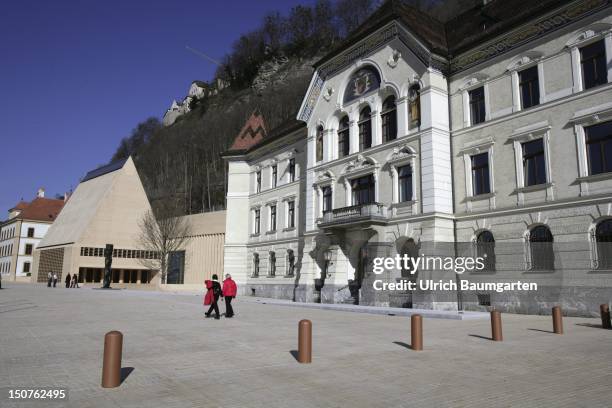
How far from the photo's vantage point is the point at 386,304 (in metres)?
26.1

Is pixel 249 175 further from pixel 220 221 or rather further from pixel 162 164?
pixel 162 164

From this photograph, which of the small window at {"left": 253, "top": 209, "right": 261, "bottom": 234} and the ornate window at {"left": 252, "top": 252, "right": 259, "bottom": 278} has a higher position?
the small window at {"left": 253, "top": 209, "right": 261, "bottom": 234}

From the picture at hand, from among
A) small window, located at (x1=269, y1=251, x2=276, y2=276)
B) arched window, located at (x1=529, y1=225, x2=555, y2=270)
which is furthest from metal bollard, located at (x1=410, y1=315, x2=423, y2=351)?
small window, located at (x1=269, y1=251, x2=276, y2=276)

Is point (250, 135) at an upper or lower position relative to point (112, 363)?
upper

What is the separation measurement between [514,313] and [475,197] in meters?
6.04

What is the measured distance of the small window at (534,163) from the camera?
22.0m

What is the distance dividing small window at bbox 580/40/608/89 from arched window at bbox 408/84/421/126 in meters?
8.21

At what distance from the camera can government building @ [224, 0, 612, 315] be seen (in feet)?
66.3

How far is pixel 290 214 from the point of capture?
38.6m

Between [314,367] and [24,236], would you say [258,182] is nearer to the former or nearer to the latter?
[314,367]

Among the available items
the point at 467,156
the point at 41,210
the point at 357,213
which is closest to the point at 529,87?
the point at 467,156

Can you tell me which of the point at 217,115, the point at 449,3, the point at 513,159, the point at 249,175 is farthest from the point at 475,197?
the point at 217,115

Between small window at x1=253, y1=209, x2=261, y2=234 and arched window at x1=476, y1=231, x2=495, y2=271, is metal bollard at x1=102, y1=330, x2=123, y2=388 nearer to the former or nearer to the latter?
arched window at x1=476, y1=231, x2=495, y2=271

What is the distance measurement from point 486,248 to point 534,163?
4.72 metres
